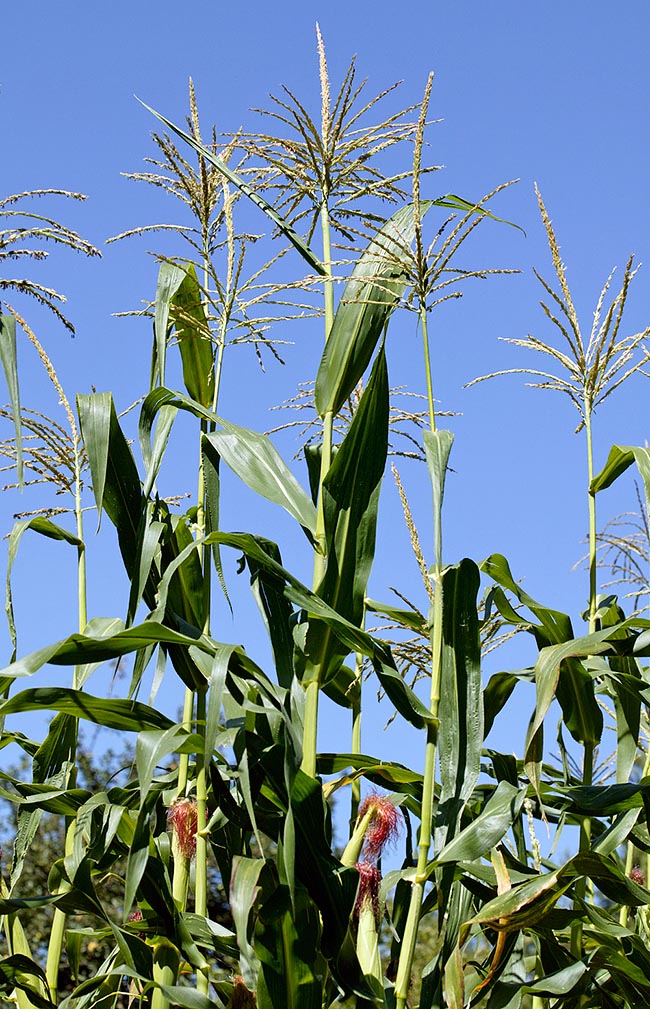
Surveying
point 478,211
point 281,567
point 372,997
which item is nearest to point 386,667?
point 281,567

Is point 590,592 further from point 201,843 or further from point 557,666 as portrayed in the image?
point 201,843

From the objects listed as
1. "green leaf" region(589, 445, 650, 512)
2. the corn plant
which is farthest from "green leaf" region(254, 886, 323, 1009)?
"green leaf" region(589, 445, 650, 512)

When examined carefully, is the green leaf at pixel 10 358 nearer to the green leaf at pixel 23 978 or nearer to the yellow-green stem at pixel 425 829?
the yellow-green stem at pixel 425 829

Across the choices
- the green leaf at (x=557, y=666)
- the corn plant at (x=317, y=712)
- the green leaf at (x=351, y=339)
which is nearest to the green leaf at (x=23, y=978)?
the corn plant at (x=317, y=712)

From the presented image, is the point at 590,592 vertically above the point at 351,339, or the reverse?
the point at 351,339


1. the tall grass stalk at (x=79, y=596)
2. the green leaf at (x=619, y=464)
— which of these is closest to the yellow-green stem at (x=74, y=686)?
the tall grass stalk at (x=79, y=596)

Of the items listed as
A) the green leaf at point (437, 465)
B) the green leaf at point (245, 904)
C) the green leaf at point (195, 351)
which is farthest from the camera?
the green leaf at point (195, 351)

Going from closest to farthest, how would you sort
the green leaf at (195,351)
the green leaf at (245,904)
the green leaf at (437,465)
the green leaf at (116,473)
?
the green leaf at (245,904)
the green leaf at (437,465)
the green leaf at (116,473)
the green leaf at (195,351)

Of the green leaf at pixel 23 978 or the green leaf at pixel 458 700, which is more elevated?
the green leaf at pixel 458 700

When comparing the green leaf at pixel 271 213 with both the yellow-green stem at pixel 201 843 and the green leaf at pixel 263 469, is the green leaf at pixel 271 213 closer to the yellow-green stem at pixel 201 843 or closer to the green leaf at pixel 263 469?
A: the green leaf at pixel 263 469

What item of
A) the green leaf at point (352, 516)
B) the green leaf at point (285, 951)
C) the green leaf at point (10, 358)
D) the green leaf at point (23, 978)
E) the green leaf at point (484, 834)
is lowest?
the green leaf at point (23, 978)

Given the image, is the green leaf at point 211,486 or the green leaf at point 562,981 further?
the green leaf at point 211,486

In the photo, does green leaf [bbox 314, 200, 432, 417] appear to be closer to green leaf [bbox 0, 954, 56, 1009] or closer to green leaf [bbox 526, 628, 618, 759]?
green leaf [bbox 526, 628, 618, 759]

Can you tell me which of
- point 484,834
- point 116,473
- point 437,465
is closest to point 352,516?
point 437,465
